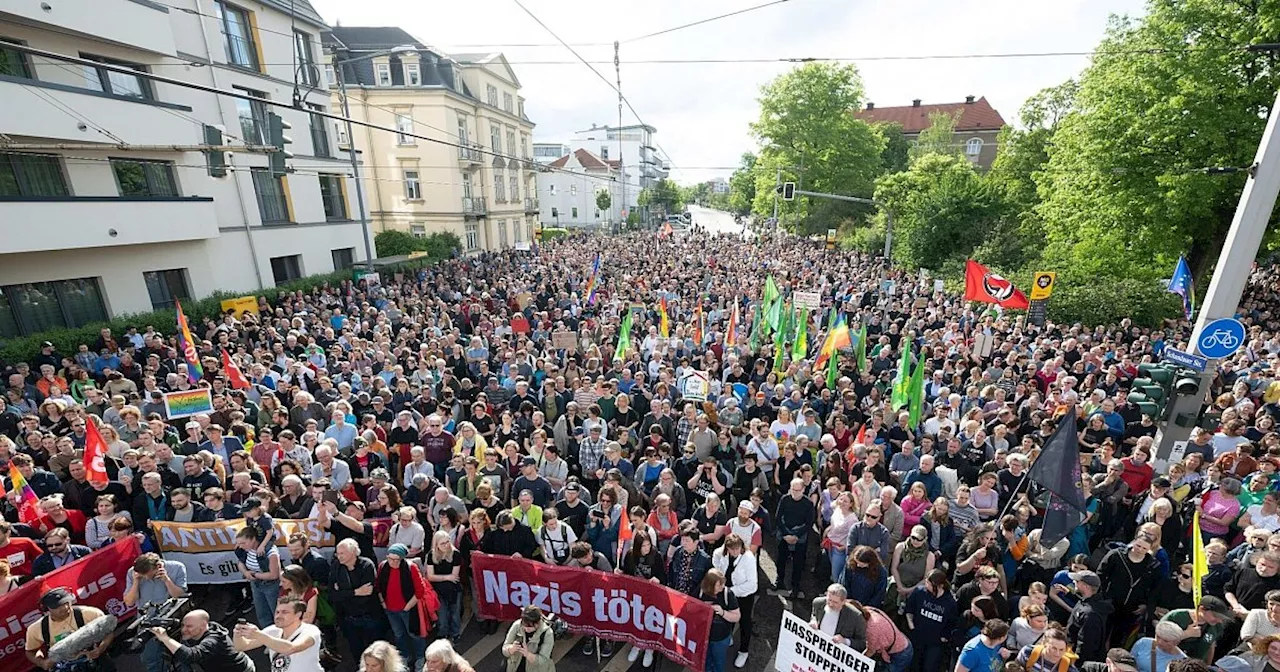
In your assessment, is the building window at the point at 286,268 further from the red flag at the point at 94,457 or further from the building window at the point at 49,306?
the red flag at the point at 94,457

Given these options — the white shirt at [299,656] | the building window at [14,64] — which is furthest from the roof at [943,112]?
the white shirt at [299,656]

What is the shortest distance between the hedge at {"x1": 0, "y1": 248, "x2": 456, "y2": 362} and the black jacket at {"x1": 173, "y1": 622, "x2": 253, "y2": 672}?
14.2 meters

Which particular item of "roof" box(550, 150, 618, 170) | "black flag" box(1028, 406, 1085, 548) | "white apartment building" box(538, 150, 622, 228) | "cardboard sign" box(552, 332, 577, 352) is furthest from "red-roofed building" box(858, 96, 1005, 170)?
"black flag" box(1028, 406, 1085, 548)

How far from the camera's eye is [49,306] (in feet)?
53.0

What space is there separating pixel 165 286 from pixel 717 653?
21.6 metres

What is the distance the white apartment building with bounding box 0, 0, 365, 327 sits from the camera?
47.9ft

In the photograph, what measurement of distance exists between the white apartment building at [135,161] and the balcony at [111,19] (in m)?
0.03

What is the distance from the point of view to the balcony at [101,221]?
14422 millimetres

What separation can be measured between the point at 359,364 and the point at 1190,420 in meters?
13.6

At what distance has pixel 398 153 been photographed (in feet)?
125

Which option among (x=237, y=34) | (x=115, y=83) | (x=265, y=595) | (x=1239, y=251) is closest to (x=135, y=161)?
(x=115, y=83)

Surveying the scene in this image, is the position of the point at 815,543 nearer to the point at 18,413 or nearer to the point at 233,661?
the point at 233,661

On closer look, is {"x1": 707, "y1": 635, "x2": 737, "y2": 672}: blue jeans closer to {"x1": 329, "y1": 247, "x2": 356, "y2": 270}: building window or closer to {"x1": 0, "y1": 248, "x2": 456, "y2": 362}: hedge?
{"x1": 0, "y1": 248, "x2": 456, "y2": 362}: hedge

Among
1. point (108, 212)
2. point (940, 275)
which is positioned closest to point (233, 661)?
point (108, 212)
